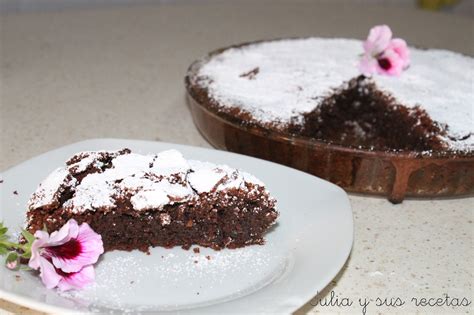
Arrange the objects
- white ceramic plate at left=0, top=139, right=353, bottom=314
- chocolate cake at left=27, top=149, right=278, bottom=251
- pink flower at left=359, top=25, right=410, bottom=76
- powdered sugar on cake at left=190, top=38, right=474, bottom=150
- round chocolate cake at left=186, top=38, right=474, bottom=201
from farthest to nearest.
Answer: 1. pink flower at left=359, top=25, right=410, bottom=76
2. powdered sugar on cake at left=190, top=38, right=474, bottom=150
3. round chocolate cake at left=186, top=38, right=474, bottom=201
4. chocolate cake at left=27, top=149, right=278, bottom=251
5. white ceramic plate at left=0, top=139, right=353, bottom=314

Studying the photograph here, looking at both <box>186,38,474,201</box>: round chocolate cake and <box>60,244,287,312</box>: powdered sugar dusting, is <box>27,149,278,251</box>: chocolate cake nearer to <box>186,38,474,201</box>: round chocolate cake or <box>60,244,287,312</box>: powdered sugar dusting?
<box>60,244,287,312</box>: powdered sugar dusting

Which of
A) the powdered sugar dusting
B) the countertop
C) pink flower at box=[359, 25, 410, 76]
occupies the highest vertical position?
pink flower at box=[359, 25, 410, 76]

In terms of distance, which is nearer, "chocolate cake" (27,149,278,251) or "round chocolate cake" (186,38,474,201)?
"chocolate cake" (27,149,278,251)

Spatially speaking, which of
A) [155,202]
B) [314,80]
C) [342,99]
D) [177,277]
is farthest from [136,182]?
[342,99]

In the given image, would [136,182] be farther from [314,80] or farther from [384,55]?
[384,55]

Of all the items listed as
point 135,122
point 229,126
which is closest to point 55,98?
point 135,122

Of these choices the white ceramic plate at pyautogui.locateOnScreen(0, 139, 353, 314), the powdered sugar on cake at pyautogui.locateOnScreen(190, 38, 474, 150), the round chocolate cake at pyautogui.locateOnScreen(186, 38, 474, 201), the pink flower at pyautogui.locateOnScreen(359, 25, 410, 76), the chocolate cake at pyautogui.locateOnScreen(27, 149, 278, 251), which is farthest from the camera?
the pink flower at pyautogui.locateOnScreen(359, 25, 410, 76)

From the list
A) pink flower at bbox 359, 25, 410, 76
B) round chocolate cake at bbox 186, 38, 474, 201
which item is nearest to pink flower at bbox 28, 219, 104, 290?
round chocolate cake at bbox 186, 38, 474, 201
